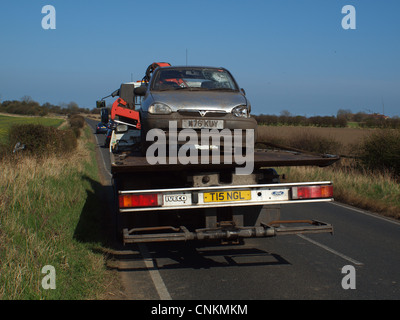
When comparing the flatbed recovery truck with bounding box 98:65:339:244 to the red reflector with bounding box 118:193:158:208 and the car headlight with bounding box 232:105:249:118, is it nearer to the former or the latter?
the red reflector with bounding box 118:193:158:208

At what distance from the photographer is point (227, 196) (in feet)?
18.4

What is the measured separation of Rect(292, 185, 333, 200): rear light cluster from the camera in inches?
231

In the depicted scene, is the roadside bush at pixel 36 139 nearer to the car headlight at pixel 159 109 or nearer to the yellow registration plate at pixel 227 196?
the car headlight at pixel 159 109

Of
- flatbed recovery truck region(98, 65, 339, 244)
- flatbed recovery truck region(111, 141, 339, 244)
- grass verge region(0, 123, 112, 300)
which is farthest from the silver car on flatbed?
grass verge region(0, 123, 112, 300)

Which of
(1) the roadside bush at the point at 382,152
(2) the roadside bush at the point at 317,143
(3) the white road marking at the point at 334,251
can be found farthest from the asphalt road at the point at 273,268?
(2) the roadside bush at the point at 317,143

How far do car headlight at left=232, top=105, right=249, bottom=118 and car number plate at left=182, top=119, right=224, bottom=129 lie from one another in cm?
46

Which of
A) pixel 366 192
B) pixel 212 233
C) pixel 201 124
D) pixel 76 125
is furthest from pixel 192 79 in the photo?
pixel 76 125

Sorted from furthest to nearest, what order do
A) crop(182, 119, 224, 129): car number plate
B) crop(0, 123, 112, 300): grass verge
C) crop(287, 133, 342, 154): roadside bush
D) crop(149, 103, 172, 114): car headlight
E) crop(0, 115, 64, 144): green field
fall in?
1. crop(287, 133, 342, 154): roadside bush
2. crop(0, 115, 64, 144): green field
3. crop(149, 103, 172, 114): car headlight
4. crop(182, 119, 224, 129): car number plate
5. crop(0, 123, 112, 300): grass verge

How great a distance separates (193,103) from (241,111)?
2.62 ft

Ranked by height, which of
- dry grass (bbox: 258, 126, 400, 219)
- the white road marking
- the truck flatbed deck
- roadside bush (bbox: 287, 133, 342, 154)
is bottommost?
the white road marking

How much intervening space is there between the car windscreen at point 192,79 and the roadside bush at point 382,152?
9645 mm

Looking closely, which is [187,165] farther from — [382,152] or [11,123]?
[11,123]

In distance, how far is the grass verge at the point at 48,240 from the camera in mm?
4848

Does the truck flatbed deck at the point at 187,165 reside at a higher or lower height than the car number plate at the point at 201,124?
lower
